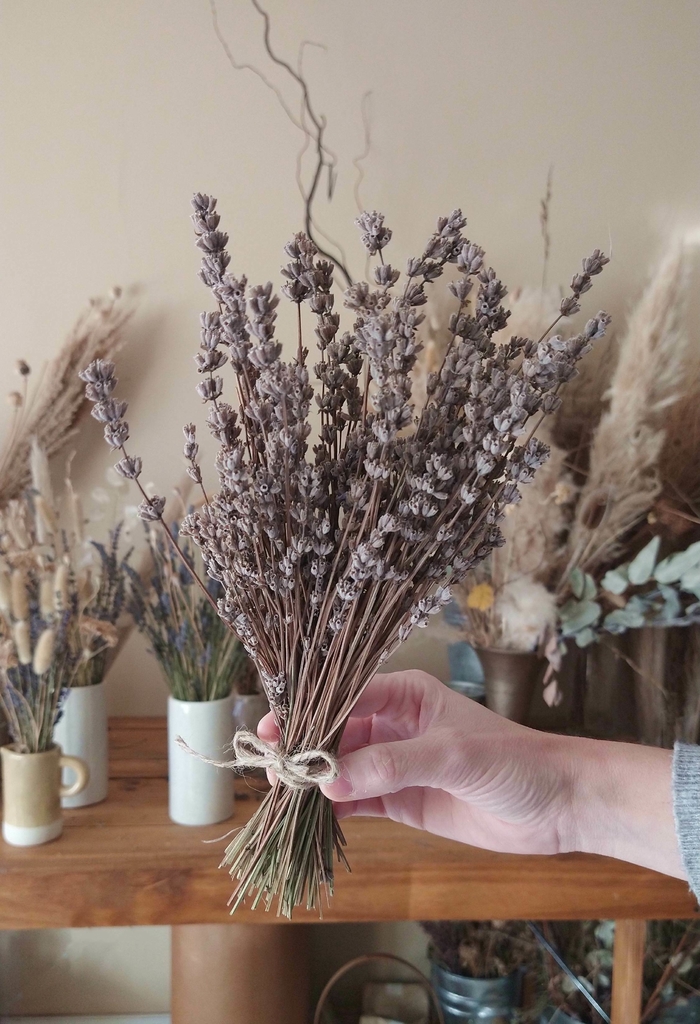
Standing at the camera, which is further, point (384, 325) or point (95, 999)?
point (95, 999)

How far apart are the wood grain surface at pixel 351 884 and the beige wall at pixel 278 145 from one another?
0.48m

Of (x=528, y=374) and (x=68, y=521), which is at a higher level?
(x=528, y=374)

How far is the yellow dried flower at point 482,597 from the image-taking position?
3.91ft

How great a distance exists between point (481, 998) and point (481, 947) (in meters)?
0.09

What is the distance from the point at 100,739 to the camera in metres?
1.17

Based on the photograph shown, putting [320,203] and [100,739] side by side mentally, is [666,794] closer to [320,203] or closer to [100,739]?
[100,739]

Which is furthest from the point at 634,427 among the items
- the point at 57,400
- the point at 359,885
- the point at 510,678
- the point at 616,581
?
the point at 57,400

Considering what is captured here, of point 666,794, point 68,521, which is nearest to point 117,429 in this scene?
point 666,794

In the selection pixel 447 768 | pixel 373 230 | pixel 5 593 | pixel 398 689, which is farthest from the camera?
pixel 5 593

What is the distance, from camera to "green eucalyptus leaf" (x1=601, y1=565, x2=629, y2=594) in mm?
1165

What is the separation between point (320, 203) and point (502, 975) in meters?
1.54

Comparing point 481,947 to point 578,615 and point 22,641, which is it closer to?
point 578,615

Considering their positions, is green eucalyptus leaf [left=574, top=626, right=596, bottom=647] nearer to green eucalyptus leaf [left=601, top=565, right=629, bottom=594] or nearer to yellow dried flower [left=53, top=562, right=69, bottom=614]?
green eucalyptus leaf [left=601, top=565, right=629, bottom=594]

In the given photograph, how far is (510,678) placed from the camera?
1.21 metres
